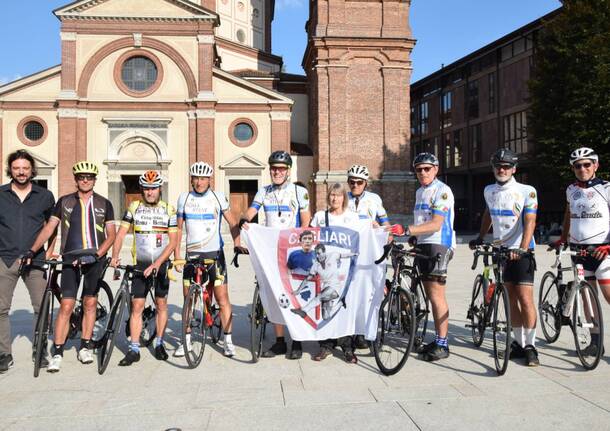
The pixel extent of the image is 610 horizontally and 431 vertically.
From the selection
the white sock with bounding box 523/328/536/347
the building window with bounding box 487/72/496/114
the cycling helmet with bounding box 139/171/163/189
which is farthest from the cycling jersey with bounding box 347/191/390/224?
the building window with bounding box 487/72/496/114

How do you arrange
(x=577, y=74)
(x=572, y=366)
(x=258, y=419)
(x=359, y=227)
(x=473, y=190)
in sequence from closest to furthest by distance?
(x=258, y=419), (x=572, y=366), (x=359, y=227), (x=577, y=74), (x=473, y=190)

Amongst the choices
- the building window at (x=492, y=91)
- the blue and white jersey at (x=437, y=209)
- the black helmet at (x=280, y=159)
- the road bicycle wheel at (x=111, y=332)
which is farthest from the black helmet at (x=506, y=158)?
the building window at (x=492, y=91)

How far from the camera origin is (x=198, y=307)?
5742 millimetres

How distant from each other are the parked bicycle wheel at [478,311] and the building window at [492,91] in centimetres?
3850

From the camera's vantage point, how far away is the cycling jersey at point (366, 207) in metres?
6.37

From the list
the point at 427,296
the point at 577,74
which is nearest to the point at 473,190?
the point at 577,74

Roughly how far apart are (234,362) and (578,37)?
23506 millimetres

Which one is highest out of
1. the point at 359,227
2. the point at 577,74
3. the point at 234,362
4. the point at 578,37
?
the point at 578,37

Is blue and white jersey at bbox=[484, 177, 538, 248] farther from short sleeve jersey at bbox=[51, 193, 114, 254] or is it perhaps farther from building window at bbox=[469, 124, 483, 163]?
building window at bbox=[469, 124, 483, 163]

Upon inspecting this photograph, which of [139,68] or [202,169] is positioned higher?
[139,68]

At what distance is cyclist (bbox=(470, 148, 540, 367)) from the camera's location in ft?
17.7

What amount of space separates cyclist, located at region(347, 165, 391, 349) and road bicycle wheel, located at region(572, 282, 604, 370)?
2.17 meters

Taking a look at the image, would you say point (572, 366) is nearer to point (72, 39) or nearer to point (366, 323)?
point (366, 323)

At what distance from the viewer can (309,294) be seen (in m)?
5.62
